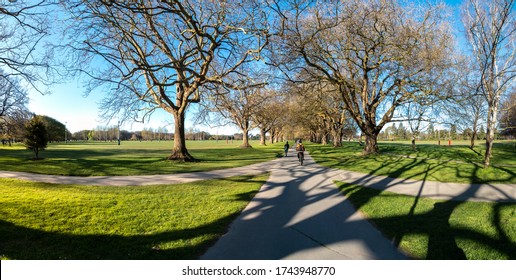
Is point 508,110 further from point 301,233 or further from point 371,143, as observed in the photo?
point 301,233

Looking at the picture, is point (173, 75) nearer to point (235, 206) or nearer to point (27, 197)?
point (27, 197)

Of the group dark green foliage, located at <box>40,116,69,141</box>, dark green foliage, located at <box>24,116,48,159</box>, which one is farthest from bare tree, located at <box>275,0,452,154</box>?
dark green foliage, located at <box>40,116,69,141</box>

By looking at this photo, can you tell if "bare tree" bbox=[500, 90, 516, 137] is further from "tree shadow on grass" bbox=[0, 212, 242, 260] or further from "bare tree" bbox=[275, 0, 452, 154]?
"tree shadow on grass" bbox=[0, 212, 242, 260]

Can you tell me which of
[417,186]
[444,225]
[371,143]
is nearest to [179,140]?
[417,186]

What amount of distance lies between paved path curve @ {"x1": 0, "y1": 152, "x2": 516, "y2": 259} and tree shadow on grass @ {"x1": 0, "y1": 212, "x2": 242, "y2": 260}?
0.38m

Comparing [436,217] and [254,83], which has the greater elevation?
[254,83]

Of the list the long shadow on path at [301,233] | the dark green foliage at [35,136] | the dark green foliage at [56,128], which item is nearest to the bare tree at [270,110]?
the dark green foliage at [35,136]

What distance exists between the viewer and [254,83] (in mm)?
17344

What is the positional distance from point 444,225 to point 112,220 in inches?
255

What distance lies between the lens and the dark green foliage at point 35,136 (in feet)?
61.3
